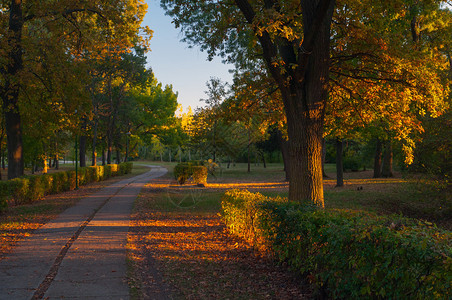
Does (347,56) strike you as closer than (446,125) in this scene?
Yes

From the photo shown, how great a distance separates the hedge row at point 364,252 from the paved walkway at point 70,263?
2674 mm

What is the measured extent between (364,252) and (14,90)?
16.1 meters

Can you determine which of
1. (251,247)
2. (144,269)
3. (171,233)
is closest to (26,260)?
(144,269)

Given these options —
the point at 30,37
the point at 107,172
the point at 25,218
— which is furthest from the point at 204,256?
the point at 107,172

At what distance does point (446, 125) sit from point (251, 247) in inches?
321

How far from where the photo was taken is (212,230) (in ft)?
34.4

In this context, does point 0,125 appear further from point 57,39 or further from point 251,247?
point 251,247

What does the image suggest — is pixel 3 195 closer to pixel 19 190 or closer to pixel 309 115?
pixel 19 190

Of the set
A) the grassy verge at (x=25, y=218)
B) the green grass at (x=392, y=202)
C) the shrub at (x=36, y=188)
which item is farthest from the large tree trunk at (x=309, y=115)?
the shrub at (x=36, y=188)

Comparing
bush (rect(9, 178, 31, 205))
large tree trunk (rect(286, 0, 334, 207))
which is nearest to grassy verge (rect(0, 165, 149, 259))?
bush (rect(9, 178, 31, 205))

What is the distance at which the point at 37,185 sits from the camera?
1593cm

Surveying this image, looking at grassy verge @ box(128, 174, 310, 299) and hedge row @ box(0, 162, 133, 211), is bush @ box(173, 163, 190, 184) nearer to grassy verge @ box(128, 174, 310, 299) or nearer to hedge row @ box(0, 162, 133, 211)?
hedge row @ box(0, 162, 133, 211)

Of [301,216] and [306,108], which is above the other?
[306,108]

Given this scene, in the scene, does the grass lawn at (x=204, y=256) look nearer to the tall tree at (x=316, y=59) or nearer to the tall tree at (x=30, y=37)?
the tall tree at (x=316, y=59)
